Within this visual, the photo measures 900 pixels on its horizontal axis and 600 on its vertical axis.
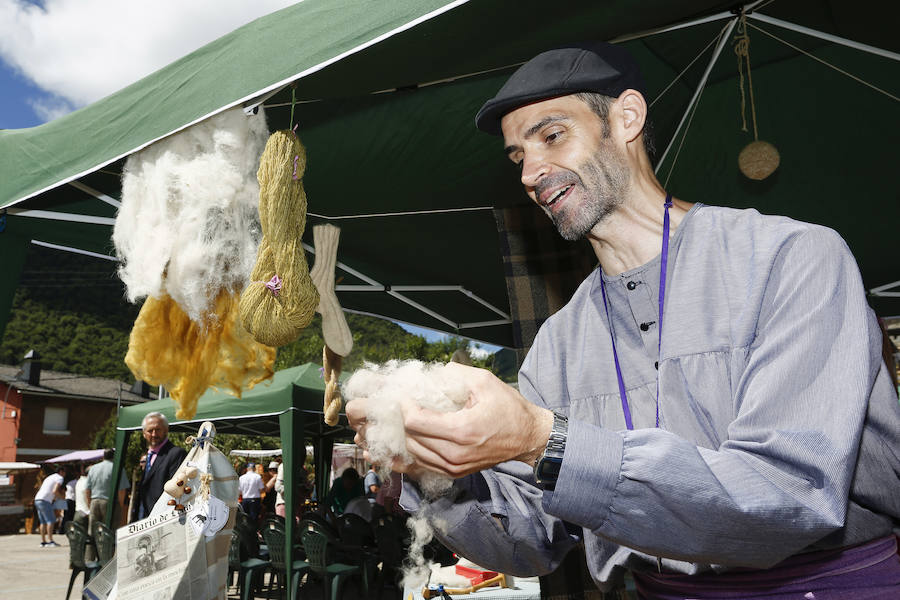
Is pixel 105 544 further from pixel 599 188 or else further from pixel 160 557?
pixel 599 188

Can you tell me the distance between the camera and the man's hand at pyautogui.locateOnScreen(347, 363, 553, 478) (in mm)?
869

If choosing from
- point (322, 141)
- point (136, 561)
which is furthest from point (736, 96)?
point (136, 561)

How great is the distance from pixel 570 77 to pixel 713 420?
811 millimetres

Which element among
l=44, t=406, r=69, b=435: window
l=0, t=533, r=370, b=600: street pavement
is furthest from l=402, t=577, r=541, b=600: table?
l=44, t=406, r=69, b=435: window

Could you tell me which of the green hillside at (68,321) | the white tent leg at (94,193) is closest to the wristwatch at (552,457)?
the white tent leg at (94,193)

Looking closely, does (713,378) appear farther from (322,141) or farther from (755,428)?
(322,141)

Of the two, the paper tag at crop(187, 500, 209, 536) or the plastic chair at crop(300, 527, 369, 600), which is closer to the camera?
the paper tag at crop(187, 500, 209, 536)

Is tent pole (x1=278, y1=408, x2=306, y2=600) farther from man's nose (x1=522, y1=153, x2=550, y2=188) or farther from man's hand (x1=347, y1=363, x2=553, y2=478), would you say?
man's hand (x1=347, y1=363, x2=553, y2=478)

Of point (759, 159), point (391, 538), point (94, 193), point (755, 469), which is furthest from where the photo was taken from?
point (391, 538)

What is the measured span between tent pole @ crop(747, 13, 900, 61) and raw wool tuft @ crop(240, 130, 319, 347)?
243 centimetres

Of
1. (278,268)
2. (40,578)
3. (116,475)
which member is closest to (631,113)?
(278,268)

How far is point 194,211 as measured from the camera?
2088 mm

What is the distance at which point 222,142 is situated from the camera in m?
2.07

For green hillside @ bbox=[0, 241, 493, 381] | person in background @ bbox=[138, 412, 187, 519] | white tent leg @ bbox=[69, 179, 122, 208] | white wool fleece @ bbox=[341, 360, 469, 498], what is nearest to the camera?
white wool fleece @ bbox=[341, 360, 469, 498]
